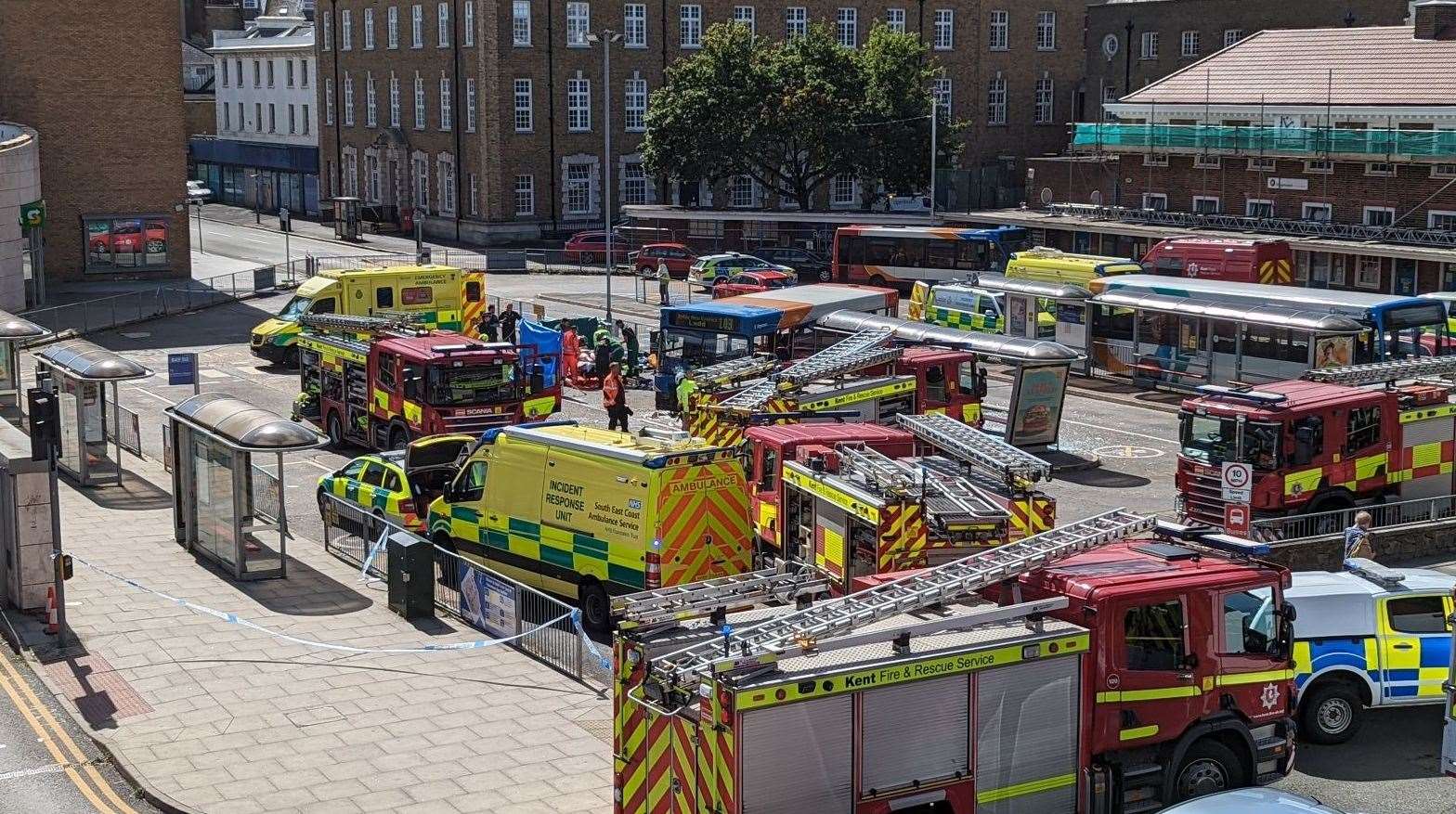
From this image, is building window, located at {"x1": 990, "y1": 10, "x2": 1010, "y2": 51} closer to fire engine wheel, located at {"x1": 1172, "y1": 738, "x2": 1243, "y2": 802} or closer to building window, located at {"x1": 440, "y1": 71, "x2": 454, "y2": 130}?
building window, located at {"x1": 440, "y1": 71, "x2": 454, "y2": 130}

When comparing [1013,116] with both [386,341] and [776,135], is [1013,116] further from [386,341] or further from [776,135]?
[386,341]

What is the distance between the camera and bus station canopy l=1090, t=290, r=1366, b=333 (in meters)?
37.7

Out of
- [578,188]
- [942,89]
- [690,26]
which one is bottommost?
[578,188]

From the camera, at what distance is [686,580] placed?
21.7 metres

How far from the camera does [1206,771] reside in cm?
1602

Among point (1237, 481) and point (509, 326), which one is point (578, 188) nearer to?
point (509, 326)

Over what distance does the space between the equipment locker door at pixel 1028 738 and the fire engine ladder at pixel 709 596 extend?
101 inches

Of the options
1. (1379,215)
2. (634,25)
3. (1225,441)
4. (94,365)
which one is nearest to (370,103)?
(634,25)

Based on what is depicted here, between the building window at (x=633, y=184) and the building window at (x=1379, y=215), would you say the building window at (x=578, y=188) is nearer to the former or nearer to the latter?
the building window at (x=633, y=184)

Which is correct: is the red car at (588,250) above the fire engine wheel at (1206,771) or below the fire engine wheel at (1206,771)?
above

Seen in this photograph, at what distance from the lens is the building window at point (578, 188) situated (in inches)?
3130

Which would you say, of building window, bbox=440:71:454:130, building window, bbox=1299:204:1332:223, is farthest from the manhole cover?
building window, bbox=440:71:454:130

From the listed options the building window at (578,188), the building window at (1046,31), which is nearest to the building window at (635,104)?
the building window at (578,188)

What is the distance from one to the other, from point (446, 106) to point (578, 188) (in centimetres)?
766
